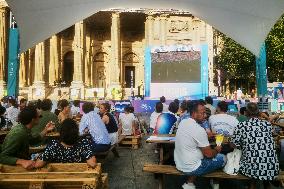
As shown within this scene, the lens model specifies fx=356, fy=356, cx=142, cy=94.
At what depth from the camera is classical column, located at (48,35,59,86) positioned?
37219 millimetres

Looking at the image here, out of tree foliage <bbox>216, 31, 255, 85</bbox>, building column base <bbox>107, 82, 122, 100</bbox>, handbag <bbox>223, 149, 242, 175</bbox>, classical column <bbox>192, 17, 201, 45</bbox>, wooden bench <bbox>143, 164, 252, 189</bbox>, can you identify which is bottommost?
wooden bench <bbox>143, 164, 252, 189</bbox>

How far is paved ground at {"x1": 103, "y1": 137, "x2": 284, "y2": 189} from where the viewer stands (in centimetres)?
647

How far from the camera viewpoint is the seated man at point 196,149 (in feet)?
17.1

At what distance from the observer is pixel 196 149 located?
17.5 ft

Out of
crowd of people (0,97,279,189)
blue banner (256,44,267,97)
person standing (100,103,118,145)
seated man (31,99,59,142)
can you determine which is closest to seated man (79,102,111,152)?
Answer: crowd of people (0,97,279,189)

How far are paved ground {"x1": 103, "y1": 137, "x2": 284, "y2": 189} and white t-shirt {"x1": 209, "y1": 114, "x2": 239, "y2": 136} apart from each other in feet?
3.34

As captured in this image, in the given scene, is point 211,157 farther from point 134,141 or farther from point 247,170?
point 134,141

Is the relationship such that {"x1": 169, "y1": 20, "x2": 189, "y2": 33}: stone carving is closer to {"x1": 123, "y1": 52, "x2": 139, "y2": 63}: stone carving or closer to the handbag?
{"x1": 123, "y1": 52, "x2": 139, "y2": 63}: stone carving

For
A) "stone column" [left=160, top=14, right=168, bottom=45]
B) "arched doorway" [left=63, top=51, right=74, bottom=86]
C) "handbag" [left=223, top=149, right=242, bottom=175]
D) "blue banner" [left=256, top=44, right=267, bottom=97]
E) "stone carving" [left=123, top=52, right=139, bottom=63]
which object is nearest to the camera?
"handbag" [left=223, top=149, right=242, bottom=175]

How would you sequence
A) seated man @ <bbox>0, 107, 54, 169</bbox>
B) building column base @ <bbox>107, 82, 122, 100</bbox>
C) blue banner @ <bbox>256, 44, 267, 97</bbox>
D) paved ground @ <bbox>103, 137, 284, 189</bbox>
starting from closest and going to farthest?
1. seated man @ <bbox>0, 107, 54, 169</bbox>
2. paved ground @ <bbox>103, 137, 284, 189</bbox>
3. blue banner @ <bbox>256, 44, 267, 97</bbox>
4. building column base @ <bbox>107, 82, 122, 100</bbox>

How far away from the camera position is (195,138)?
5219 millimetres

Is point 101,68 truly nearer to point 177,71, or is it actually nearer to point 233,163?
point 177,71

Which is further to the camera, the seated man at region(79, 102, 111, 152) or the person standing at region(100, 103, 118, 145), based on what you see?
the person standing at region(100, 103, 118, 145)

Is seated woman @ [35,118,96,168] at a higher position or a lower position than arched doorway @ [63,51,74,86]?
lower
